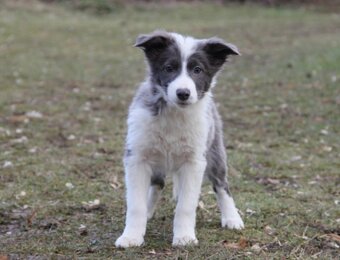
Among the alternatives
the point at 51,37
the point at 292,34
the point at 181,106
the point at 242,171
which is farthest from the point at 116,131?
the point at 292,34

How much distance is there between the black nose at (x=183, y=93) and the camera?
4.70m

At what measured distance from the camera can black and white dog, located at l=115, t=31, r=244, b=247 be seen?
16.1 feet

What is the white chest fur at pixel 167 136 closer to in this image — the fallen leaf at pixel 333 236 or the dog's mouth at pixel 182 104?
the dog's mouth at pixel 182 104

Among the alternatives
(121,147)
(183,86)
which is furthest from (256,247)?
(121,147)

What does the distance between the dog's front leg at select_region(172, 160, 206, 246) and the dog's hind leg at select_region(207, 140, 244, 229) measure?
1.61 ft

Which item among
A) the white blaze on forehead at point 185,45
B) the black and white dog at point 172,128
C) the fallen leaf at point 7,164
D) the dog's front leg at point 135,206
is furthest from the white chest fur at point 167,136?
the fallen leaf at point 7,164

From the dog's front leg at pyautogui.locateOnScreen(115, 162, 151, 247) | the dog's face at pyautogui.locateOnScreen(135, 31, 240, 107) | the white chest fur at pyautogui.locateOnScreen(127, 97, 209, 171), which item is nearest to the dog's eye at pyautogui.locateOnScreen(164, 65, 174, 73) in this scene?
the dog's face at pyautogui.locateOnScreen(135, 31, 240, 107)

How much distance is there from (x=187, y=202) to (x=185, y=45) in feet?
3.72

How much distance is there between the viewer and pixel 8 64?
14.2 metres

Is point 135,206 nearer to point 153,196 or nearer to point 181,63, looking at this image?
point 153,196

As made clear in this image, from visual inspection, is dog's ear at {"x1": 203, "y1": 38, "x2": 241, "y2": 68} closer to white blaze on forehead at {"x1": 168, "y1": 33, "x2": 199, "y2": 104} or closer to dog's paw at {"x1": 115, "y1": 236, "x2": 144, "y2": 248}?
white blaze on forehead at {"x1": 168, "y1": 33, "x2": 199, "y2": 104}

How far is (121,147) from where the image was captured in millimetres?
8234

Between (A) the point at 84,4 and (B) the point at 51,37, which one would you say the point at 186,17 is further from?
(B) the point at 51,37

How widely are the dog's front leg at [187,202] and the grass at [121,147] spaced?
136 millimetres
